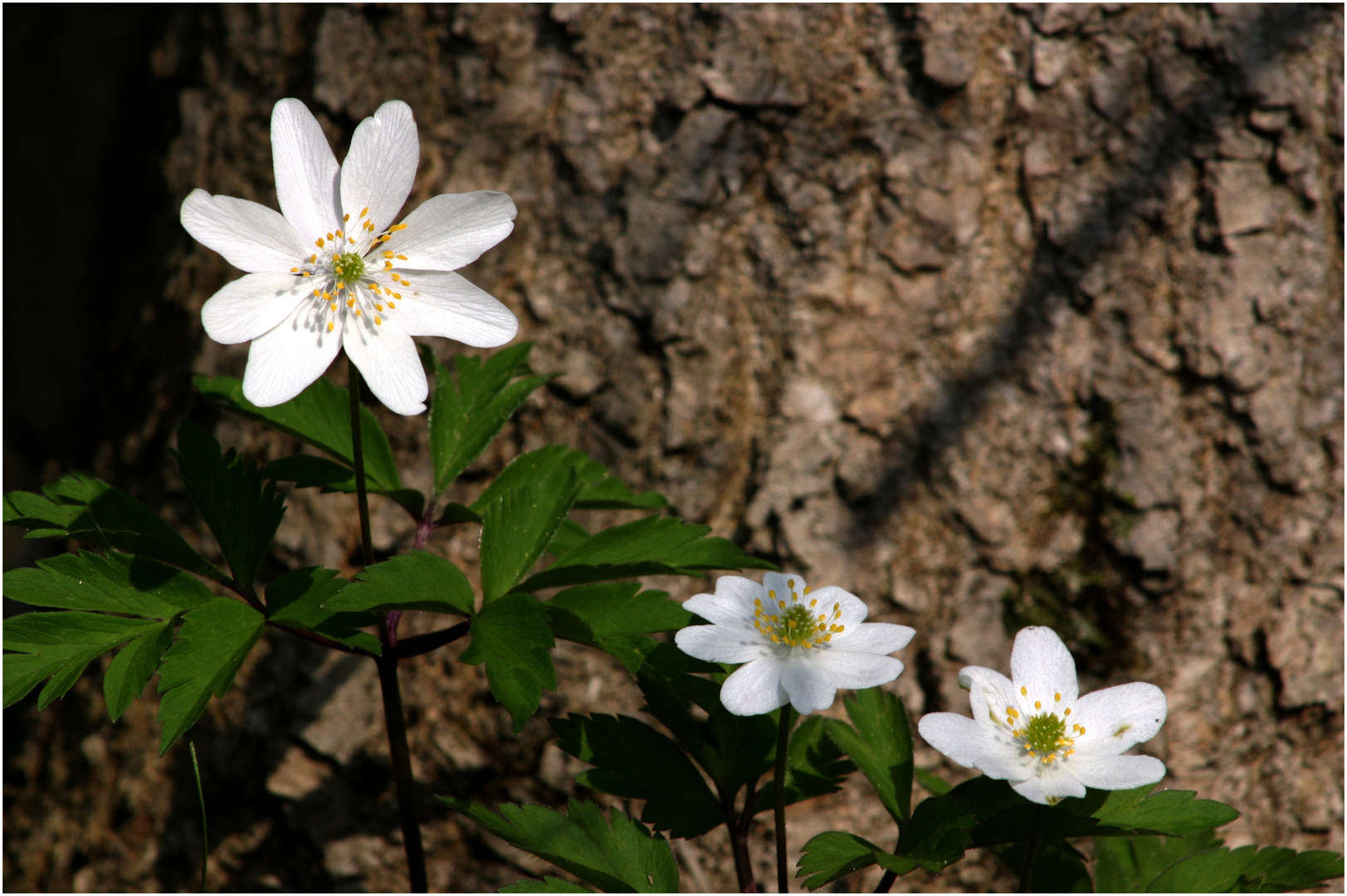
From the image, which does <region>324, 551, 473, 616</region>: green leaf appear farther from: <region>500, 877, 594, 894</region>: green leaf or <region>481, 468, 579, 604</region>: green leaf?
<region>500, 877, 594, 894</region>: green leaf

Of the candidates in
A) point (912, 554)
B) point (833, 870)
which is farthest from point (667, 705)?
point (912, 554)

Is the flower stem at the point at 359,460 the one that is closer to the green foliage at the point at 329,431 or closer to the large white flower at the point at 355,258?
the large white flower at the point at 355,258

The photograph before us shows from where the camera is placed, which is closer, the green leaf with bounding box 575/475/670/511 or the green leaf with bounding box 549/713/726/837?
the green leaf with bounding box 549/713/726/837

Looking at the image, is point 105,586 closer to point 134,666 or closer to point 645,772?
point 134,666

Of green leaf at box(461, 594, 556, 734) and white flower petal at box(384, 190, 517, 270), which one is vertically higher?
white flower petal at box(384, 190, 517, 270)

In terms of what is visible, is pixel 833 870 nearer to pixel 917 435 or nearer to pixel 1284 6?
pixel 917 435

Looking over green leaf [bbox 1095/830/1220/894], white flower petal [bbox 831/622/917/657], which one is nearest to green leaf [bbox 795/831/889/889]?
white flower petal [bbox 831/622/917/657]

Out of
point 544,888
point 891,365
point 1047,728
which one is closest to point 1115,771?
point 1047,728
